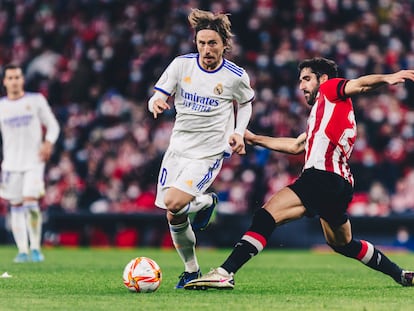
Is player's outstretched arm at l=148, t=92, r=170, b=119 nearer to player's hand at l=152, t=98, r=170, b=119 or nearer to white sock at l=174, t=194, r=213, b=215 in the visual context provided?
player's hand at l=152, t=98, r=170, b=119

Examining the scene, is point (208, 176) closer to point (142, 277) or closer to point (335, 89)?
point (142, 277)

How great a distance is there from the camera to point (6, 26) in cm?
2556

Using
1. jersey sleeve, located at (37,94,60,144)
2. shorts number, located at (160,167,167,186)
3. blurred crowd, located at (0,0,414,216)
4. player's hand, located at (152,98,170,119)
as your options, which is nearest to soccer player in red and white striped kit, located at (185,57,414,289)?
shorts number, located at (160,167,167,186)

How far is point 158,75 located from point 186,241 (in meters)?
14.0

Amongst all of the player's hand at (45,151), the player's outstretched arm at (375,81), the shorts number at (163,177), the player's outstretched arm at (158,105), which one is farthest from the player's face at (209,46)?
the player's hand at (45,151)

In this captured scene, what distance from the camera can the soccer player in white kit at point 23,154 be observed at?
1320cm

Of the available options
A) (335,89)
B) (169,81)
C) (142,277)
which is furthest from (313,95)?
(142,277)

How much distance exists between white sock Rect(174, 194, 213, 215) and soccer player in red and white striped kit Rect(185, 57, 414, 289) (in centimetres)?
67

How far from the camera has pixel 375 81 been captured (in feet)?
24.7

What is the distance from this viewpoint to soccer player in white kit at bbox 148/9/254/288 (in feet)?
27.8

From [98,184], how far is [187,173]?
11846 millimetres

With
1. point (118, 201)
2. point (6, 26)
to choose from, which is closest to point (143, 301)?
point (118, 201)

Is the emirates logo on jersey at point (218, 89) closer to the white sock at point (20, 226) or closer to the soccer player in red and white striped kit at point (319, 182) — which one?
the soccer player in red and white striped kit at point (319, 182)

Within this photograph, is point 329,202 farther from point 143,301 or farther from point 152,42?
point 152,42
